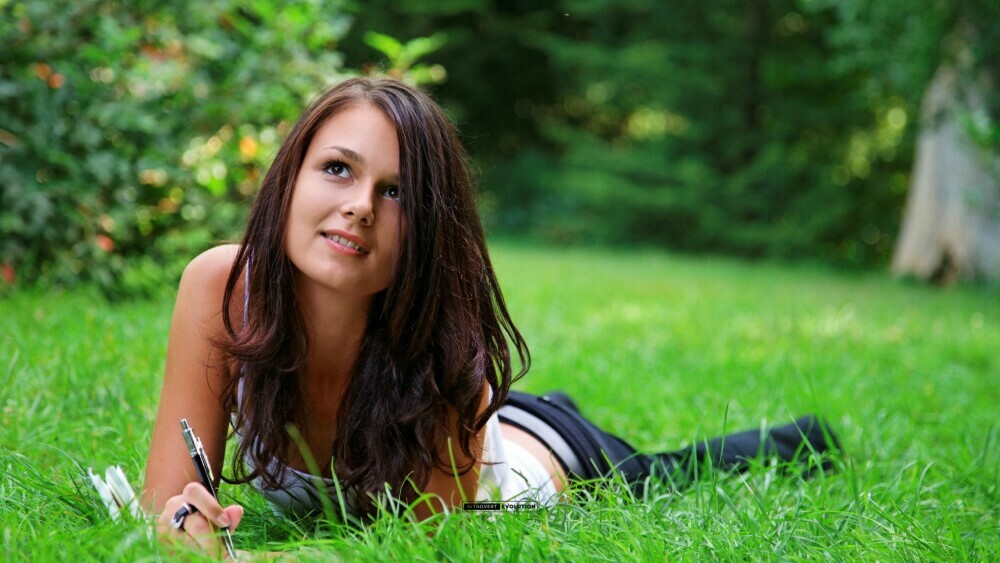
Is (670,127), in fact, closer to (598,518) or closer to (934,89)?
(934,89)

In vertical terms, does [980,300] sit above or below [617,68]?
below

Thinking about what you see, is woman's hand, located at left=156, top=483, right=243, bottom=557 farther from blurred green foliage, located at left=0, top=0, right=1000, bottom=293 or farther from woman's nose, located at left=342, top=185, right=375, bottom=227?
blurred green foliage, located at left=0, top=0, right=1000, bottom=293

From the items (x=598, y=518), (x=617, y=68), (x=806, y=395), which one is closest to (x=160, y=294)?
(x=806, y=395)

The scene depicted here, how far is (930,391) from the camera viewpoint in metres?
4.27

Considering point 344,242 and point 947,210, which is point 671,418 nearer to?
point 344,242

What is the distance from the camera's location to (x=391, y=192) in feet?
6.34

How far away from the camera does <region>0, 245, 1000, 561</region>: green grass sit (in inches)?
75.3

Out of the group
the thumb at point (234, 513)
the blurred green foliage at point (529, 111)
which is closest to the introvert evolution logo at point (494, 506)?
the thumb at point (234, 513)

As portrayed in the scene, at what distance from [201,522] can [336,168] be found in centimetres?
70

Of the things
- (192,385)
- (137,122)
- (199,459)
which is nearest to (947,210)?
(137,122)

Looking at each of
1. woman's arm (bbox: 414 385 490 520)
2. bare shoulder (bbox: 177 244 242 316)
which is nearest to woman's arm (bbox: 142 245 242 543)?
bare shoulder (bbox: 177 244 242 316)

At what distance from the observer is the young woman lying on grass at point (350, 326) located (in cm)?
190

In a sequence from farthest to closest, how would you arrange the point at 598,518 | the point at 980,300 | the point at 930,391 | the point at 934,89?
1. the point at 934,89
2. the point at 980,300
3. the point at 930,391
4. the point at 598,518

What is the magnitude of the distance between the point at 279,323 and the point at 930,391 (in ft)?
10.8
